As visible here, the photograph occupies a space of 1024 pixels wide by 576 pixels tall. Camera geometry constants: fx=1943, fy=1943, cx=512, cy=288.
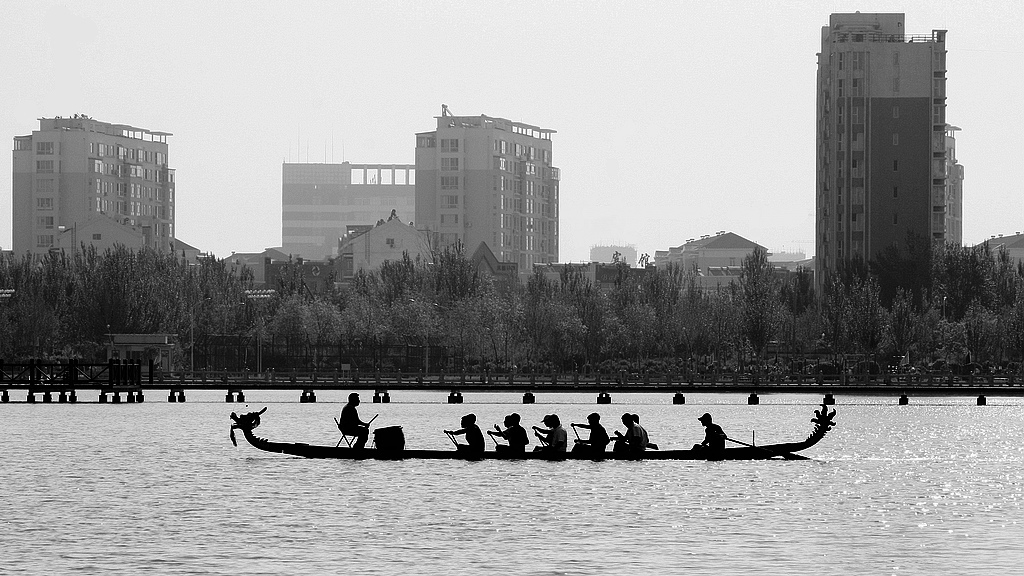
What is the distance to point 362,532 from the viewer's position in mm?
42094

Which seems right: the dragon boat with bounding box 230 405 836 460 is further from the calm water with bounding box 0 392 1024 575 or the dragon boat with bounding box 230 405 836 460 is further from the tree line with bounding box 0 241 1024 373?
the tree line with bounding box 0 241 1024 373

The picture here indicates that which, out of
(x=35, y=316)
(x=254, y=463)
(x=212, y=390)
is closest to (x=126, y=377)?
(x=212, y=390)

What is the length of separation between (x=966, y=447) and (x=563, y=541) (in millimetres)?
35782

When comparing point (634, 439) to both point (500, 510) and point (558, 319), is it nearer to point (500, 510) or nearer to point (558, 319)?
point (500, 510)

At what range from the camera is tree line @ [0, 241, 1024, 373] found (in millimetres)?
140750

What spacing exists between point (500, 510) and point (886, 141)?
12261cm

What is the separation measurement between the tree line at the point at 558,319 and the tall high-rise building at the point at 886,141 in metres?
5.86

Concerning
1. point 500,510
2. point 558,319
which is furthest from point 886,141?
point 500,510

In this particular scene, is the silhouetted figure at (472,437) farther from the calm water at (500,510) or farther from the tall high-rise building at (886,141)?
the tall high-rise building at (886,141)

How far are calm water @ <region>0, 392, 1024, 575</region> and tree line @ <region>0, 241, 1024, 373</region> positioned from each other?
208 ft

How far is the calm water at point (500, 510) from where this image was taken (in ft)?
123

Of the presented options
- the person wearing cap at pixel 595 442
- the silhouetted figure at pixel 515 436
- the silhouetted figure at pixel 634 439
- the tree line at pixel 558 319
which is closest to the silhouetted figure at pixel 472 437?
the silhouetted figure at pixel 515 436

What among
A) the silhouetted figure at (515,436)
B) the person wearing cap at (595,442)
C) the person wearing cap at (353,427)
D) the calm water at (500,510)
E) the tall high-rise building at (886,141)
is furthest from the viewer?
the tall high-rise building at (886,141)

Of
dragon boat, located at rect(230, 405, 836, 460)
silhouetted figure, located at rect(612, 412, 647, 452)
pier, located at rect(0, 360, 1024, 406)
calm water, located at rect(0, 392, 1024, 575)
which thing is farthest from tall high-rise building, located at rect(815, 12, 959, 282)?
silhouetted figure, located at rect(612, 412, 647, 452)
